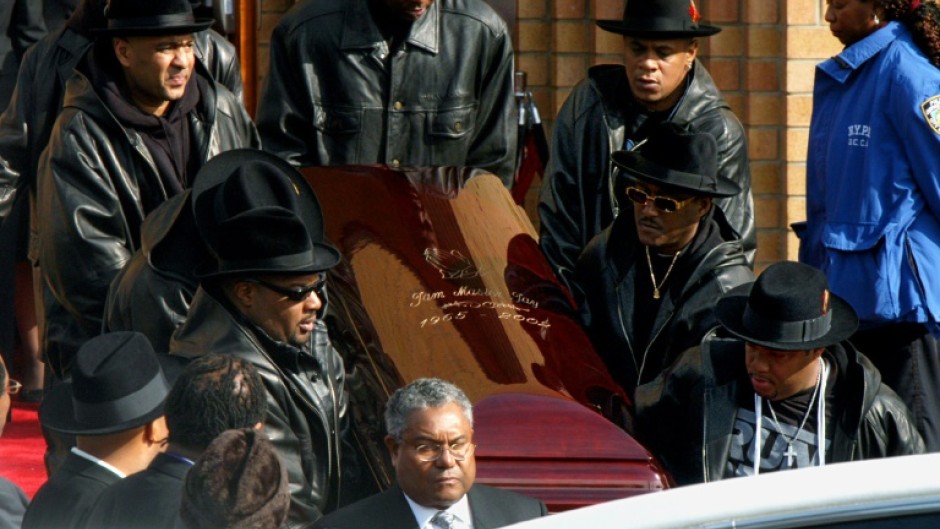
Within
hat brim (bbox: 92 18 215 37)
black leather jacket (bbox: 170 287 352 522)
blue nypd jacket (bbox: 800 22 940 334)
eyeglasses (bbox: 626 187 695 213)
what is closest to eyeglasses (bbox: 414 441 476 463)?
black leather jacket (bbox: 170 287 352 522)

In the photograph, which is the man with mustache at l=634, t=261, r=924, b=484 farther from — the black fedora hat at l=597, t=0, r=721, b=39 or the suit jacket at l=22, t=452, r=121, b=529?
the suit jacket at l=22, t=452, r=121, b=529

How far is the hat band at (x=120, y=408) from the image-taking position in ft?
13.5

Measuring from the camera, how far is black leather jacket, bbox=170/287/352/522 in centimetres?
443

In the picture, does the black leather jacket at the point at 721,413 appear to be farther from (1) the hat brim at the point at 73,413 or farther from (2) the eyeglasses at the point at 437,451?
(1) the hat brim at the point at 73,413

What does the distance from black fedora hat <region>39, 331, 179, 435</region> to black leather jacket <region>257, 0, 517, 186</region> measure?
2.13 m

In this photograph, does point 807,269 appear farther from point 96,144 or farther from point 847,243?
point 96,144

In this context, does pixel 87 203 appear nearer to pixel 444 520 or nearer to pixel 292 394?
pixel 292 394

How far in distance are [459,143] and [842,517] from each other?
364 cm

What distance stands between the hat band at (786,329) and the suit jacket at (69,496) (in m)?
1.64

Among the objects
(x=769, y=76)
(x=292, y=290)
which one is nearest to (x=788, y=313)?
(x=292, y=290)

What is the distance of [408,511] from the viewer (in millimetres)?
4199

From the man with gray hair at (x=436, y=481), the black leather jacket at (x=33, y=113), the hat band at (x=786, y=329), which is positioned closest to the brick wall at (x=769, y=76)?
the black leather jacket at (x=33, y=113)

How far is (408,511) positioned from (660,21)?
2.34 m

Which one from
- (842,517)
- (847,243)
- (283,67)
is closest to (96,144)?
(283,67)
